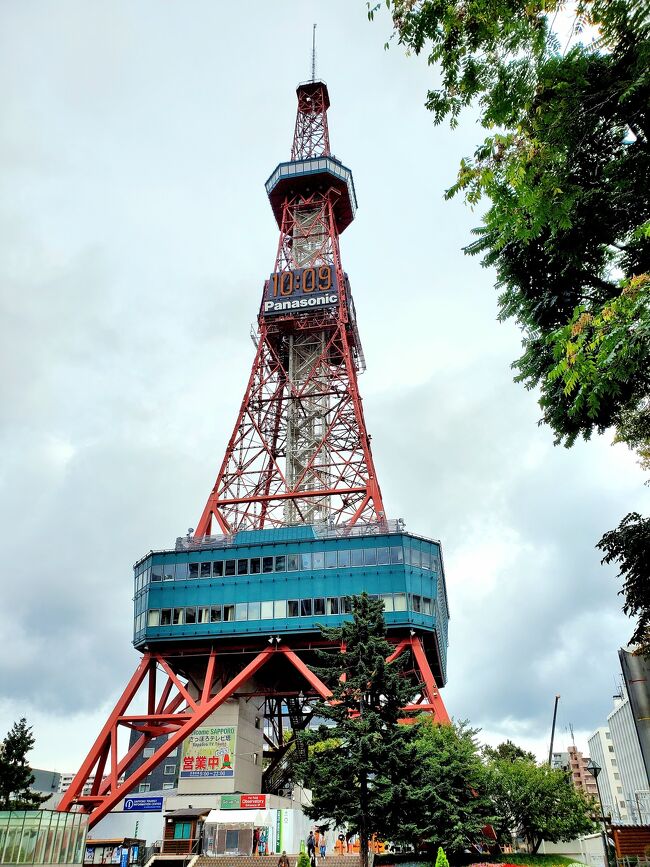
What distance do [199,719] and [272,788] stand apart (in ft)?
47.4

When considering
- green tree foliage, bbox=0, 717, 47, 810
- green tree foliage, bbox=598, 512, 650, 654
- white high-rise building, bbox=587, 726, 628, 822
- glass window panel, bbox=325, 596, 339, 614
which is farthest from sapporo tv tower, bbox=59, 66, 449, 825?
white high-rise building, bbox=587, 726, 628, 822

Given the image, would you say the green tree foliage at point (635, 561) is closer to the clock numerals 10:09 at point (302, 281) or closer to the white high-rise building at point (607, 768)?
the clock numerals 10:09 at point (302, 281)

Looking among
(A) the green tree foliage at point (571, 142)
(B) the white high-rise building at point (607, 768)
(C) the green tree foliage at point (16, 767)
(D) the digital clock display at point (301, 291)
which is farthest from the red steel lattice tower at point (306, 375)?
(B) the white high-rise building at point (607, 768)

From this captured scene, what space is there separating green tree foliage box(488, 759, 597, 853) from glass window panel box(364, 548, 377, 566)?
16.9 metres

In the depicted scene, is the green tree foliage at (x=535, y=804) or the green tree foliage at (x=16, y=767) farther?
the green tree foliage at (x=16, y=767)

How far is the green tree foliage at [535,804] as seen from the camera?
129 feet

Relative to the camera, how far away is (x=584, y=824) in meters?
41.7

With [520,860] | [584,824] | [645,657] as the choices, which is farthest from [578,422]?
[584,824]

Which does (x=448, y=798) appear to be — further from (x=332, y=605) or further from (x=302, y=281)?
(x=302, y=281)

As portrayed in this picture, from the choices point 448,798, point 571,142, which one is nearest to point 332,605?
point 448,798

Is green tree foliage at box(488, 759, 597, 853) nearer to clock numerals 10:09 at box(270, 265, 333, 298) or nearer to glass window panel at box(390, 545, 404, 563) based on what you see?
glass window panel at box(390, 545, 404, 563)

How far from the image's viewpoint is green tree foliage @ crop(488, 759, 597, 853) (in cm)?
3934

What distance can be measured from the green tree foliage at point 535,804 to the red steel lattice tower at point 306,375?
23.9 meters

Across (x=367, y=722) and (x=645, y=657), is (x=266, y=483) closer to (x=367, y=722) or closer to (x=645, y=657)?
(x=367, y=722)
